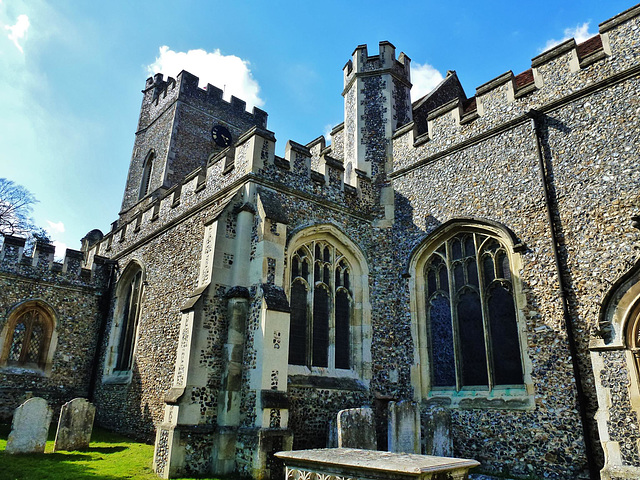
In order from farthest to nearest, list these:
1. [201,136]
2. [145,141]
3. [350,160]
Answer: [145,141] < [201,136] < [350,160]

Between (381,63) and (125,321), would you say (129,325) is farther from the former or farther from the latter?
(381,63)

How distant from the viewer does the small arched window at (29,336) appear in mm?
13617

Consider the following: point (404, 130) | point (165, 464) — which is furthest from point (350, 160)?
point (165, 464)

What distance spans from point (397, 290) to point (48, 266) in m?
11.1

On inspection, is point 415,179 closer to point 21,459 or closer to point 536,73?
point 536,73

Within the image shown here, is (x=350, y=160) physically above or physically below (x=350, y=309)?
above

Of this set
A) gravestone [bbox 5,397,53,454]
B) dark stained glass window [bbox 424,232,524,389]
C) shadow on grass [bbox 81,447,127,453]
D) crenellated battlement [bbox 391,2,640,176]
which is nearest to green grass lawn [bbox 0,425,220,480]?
shadow on grass [bbox 81,447,127,453]

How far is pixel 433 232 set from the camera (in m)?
10.6

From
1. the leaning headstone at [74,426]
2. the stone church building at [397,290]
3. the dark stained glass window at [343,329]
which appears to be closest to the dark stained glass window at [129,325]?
the stone church building at [397,290]

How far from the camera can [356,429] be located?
8492mm

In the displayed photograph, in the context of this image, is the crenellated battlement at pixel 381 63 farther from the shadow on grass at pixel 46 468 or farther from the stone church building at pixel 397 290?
the shadow on grass at pixel 46 468

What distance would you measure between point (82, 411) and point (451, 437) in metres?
8.08

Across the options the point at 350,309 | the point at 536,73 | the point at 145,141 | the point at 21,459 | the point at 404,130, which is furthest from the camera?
the point at 145,141

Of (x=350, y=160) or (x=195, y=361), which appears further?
(x=350, y=160)
